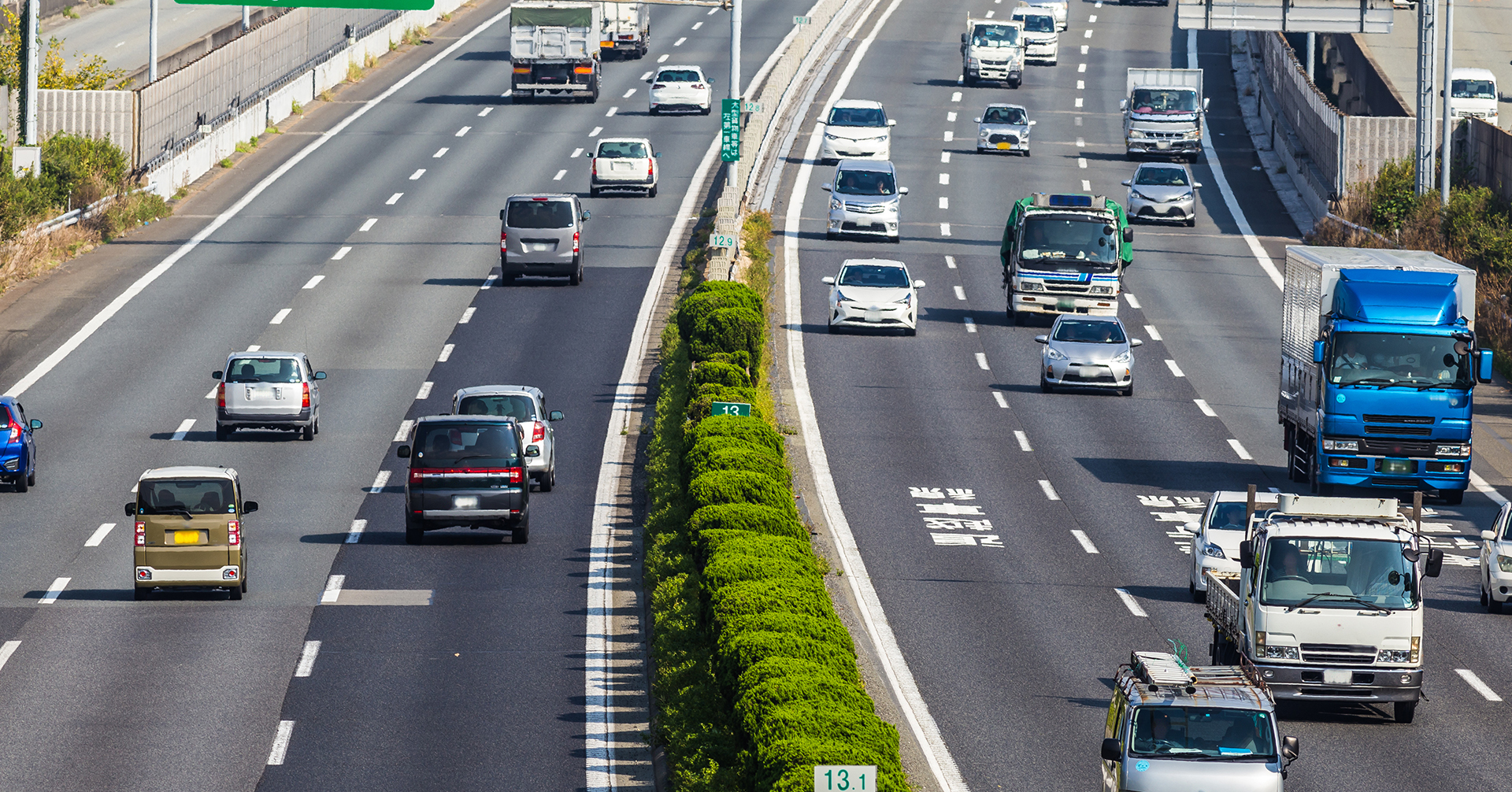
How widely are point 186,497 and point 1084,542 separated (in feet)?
43.9

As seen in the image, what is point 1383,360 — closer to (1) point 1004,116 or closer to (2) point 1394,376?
(2) point 1394,376

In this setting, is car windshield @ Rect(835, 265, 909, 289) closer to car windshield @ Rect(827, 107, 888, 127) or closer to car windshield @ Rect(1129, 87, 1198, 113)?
car windshield @ Rect(827, 107, 888, 127)

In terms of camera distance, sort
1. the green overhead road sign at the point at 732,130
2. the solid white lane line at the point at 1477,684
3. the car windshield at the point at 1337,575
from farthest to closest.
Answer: the green overhead road sign at the point at 732,130, the solid white lane line at the point at 1477,684, the car windshield at the point at 1337,575

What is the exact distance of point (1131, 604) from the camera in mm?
28828

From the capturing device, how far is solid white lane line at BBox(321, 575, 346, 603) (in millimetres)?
28562

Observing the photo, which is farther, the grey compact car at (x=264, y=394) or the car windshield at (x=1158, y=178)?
the car windshield at (x=1158, y=178)

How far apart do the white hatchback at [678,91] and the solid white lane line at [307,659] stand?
54997 mm

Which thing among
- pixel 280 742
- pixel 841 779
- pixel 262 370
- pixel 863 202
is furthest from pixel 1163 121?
pixel 841 779

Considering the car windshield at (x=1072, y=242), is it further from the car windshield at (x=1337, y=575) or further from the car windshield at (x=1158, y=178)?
the car windshield at (x=1337, y=575)

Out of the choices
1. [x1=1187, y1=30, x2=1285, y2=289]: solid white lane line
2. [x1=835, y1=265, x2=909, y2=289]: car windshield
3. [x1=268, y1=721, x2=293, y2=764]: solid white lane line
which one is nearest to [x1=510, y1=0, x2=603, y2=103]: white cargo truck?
[x1=1187, y1=30, x2=1285, y2=289]: solid white lane line

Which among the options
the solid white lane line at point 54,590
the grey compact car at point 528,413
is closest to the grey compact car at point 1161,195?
the grey compact car at point 528,413

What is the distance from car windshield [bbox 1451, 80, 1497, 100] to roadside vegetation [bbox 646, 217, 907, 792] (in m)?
48.2

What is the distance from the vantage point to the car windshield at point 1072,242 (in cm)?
5072

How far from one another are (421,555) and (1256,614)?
1333 centimetres
